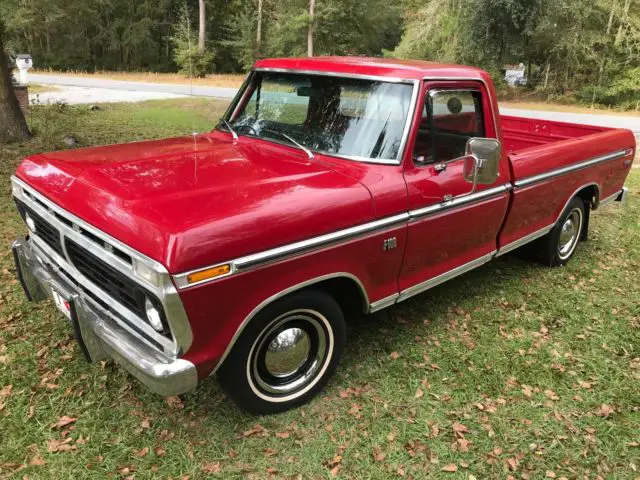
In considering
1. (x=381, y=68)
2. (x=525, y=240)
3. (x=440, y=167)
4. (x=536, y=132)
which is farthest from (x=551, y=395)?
(x=536, y=132)

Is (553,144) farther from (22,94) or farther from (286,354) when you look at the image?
(22,94)

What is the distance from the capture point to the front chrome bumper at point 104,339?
8.00 ft

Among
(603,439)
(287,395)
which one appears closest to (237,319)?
(287,395)

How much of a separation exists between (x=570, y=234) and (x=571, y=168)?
945mm

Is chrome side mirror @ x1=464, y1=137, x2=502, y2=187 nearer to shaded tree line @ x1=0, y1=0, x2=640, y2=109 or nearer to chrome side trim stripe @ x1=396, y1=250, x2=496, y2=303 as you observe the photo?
chrome side trim stripe @ x1=396, y1=250, x2=496, y2=303

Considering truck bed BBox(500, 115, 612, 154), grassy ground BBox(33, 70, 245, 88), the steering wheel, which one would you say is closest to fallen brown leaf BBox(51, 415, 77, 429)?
the steering wheel

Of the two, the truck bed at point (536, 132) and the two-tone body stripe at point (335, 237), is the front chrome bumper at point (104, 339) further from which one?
the truck bed at point (536, 132)

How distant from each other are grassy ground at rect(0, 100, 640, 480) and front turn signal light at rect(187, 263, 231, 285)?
112cm

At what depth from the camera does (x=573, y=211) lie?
535 cm

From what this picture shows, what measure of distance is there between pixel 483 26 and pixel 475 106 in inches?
855

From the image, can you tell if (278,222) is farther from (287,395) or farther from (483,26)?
(483,26)

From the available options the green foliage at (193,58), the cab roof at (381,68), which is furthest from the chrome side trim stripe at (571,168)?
the green foliage at (193,58)

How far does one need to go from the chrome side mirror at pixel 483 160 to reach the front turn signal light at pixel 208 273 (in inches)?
75.9

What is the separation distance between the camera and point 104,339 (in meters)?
2.64
